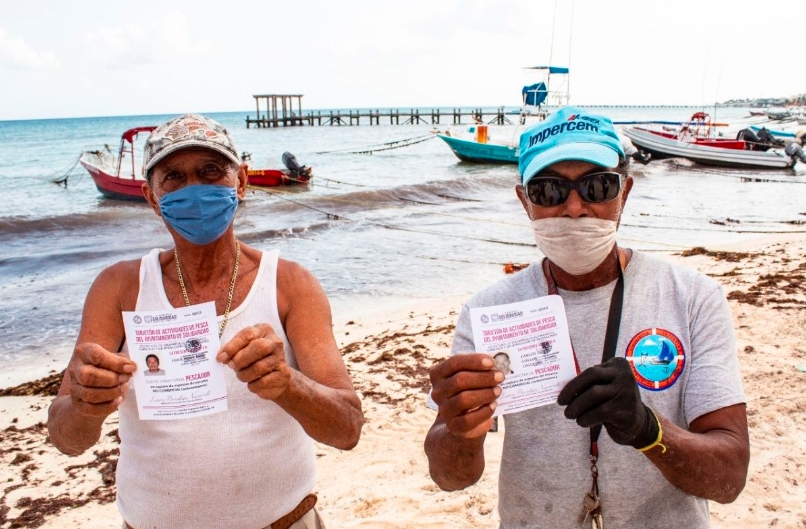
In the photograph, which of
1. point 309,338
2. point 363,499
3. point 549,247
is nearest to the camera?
point 549,247

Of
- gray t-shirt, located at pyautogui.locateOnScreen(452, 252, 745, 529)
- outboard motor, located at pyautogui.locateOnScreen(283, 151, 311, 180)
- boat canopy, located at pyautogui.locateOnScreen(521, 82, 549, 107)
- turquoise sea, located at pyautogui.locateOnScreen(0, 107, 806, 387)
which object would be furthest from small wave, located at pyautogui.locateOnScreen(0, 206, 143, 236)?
gray t-shirt, located at pyautogui.locateOnScreen(452, 252, 745, 529)

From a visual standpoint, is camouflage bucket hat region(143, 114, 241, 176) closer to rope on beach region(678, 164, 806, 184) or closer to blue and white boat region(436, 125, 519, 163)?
rope on beach region(678, 164, 806, 184)

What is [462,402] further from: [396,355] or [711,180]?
[711,180]

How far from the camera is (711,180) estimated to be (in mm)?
27094

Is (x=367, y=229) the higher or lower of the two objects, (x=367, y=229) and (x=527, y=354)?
the lower

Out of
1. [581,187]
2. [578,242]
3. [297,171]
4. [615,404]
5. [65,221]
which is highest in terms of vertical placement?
[581,187]

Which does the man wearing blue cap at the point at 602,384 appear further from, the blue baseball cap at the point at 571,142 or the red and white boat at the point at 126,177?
the red and white boat at the point at 126,177

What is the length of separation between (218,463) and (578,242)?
138 cm

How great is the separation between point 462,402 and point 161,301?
1.19m

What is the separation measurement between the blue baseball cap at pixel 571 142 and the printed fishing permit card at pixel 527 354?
45 centimetres

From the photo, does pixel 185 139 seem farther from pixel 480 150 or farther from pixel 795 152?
pixel 795 152

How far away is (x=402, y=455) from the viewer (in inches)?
181

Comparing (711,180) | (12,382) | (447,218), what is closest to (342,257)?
(447,218)

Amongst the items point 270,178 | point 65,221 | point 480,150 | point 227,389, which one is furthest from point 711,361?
point 480,150
